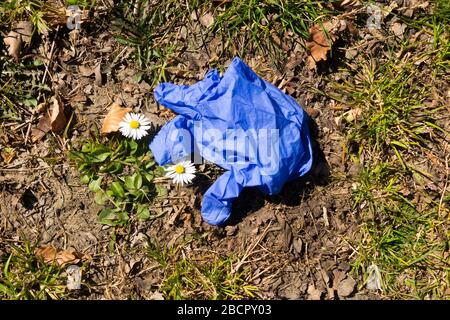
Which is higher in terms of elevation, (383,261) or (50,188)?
(50,188)

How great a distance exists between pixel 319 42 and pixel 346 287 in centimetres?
130

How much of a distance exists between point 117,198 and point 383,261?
143cm

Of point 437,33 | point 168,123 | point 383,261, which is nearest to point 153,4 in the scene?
point 168,123

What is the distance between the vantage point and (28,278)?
3.07 metres

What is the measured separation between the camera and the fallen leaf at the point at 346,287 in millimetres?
3148

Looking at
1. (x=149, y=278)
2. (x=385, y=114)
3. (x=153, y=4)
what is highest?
(x=153, y=4)

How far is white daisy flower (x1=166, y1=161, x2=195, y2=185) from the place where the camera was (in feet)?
10.1

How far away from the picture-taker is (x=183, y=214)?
317 cm

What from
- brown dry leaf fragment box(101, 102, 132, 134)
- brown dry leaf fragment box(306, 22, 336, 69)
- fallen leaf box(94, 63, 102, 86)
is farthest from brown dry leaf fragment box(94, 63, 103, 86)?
brown dry leaf fragment box(306, 22, 336, 69)

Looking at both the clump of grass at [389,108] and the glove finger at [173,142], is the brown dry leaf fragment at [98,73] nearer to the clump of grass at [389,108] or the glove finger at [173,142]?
the glove finger at [173,142]

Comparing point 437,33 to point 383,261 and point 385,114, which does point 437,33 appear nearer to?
point 385,114

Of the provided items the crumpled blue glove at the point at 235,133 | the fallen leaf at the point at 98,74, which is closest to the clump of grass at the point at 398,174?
the crumpled blue glove at the point at 235,133

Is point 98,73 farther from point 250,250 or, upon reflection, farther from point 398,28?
point 398,28

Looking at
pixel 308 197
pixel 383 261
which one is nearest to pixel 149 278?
pixel 308 197
